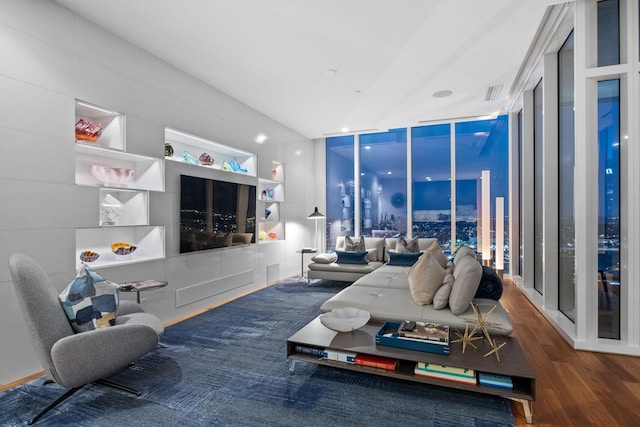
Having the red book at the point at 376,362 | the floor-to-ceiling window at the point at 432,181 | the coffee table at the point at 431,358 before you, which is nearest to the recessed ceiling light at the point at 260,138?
the floor-to-ceiling window at the point at 432,181

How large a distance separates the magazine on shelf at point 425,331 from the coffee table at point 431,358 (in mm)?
90

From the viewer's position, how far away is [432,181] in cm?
659

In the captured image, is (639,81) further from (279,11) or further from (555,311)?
(279,11)

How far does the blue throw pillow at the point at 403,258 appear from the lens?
5.04m

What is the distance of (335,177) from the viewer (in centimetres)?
739

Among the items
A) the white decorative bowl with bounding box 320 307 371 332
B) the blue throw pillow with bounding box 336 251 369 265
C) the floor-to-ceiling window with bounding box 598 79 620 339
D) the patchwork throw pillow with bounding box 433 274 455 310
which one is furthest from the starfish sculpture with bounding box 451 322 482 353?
the blue throw pillow with bounding box 336 251 369 265

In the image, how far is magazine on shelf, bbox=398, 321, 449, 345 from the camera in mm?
2129

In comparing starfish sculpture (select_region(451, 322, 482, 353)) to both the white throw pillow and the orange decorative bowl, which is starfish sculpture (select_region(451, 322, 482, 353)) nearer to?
the white throw pillow

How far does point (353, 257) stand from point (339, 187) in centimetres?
233

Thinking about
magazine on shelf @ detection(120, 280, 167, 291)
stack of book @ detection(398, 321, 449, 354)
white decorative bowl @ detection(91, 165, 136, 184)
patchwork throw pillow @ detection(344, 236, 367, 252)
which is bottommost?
stack of book @ detection(398, 321, 449, 354)

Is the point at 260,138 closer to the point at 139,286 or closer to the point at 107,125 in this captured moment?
the point at 107,125

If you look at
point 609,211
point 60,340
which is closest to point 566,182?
point 609,211

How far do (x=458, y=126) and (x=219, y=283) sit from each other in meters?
5.20

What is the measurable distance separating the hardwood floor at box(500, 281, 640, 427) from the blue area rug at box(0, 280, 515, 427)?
32 cm
